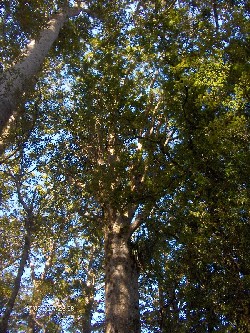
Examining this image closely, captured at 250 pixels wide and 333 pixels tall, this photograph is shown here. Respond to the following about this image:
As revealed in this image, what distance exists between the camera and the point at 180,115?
809cm

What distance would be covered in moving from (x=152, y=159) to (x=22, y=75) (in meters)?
4.00

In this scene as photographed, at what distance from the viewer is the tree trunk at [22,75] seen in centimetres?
777

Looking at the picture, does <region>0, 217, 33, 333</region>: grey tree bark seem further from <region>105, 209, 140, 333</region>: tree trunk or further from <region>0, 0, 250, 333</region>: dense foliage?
<region>105, 209, 140, 333</region>: tree trunk

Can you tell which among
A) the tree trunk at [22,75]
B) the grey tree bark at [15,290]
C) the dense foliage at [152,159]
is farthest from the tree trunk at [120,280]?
the tree trunk at [22,75]

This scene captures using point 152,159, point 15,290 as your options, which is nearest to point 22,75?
point 152,159

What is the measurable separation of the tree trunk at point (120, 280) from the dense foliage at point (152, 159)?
534mm

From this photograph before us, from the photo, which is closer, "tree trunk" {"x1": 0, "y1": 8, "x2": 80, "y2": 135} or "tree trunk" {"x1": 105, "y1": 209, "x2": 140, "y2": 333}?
"tree trunk" {"x1": 105, "y1": 209, "x2": 140, "y2": 333}

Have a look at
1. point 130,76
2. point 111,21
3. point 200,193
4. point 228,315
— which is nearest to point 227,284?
point 228,315

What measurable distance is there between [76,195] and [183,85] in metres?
5.29

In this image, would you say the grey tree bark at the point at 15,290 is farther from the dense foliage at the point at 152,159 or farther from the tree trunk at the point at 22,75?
the tree trunk at the point at 22,75

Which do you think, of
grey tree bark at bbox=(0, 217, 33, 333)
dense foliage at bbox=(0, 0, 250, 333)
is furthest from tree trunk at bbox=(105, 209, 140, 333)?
grey tree bark at bbox=(0, 217, 33, 333)

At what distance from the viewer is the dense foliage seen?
6.58 meters

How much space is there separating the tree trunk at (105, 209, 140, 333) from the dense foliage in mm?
534

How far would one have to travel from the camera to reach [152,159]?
9.17m
